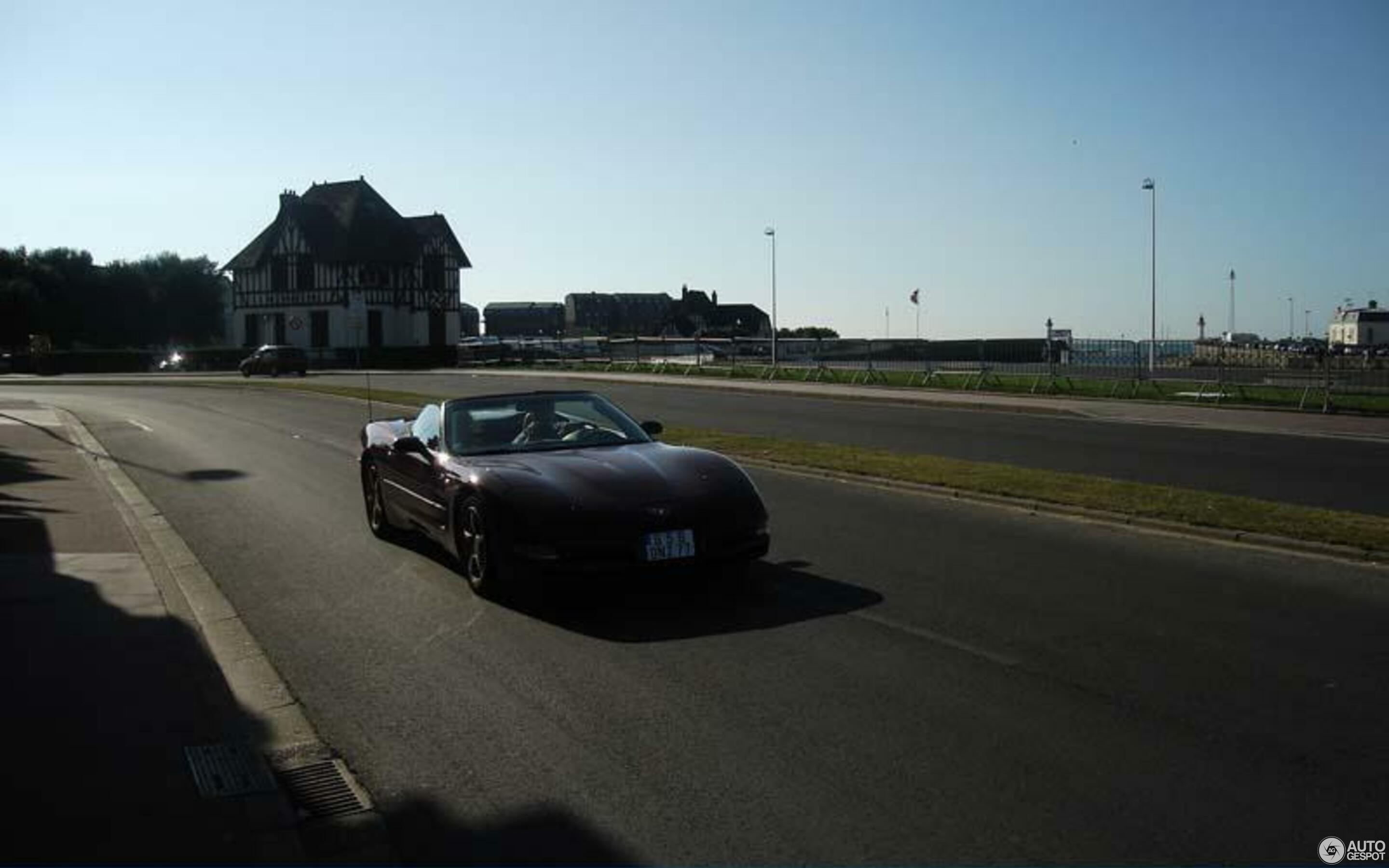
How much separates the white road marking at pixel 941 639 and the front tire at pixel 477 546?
2317 mm

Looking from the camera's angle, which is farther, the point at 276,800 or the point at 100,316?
the point at 100,316

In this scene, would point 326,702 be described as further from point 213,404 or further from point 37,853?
point 213,404

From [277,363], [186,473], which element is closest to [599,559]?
[186,473]

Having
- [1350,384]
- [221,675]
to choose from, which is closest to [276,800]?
[221,675]

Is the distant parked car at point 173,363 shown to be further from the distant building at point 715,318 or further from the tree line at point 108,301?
the distant building at point 715,318

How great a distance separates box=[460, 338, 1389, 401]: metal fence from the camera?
2812cm

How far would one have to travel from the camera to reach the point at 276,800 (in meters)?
4.41

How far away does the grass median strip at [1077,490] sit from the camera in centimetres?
987

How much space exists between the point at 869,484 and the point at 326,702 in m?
8.77

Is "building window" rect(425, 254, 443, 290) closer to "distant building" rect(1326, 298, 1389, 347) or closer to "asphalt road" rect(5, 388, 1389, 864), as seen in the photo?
"distant building" rect(1326, 298, 1389, 347)

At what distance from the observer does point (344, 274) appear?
233 ft

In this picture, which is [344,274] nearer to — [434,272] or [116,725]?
[434,272]

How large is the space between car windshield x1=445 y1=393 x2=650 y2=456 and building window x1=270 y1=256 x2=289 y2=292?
6764 cm

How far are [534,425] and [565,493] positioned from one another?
5.42 feet
